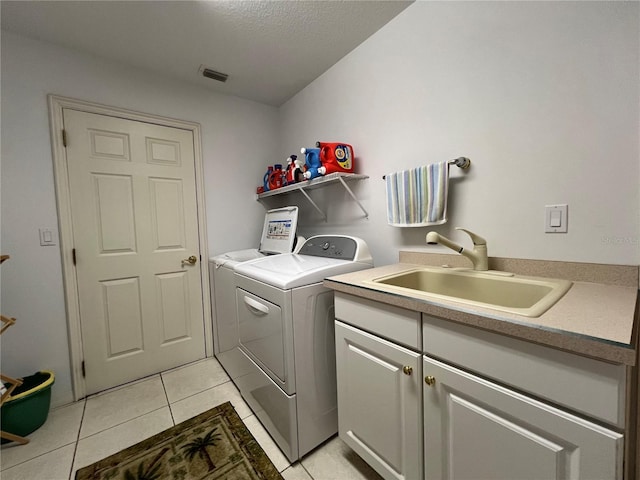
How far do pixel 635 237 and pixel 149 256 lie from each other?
283 centimetres

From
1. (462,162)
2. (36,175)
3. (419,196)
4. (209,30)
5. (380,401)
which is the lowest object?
(380,401)

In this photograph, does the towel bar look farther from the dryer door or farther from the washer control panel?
the dryer door

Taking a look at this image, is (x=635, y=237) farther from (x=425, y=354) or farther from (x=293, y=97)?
(x=293, y=97)

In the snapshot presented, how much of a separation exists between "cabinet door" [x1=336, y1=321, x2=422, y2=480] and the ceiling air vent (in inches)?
87.1

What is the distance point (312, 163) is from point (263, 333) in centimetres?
122

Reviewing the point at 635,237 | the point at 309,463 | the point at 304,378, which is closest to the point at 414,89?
the point at 635,237

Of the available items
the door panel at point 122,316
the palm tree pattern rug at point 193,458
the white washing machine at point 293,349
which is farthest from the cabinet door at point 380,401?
the door panel at point 122,316

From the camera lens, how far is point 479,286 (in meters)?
1.20

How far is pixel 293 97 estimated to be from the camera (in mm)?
2561

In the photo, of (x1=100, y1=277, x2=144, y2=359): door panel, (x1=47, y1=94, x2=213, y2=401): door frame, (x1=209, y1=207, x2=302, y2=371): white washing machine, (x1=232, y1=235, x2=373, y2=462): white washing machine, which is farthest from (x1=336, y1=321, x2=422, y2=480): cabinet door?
(x1=47, y1=94, x2=213, y2=401): door frame

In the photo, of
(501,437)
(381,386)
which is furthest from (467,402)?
(381,386)

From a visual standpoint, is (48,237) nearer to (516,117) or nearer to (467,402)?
(467,402)

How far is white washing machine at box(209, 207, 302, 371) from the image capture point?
1.89 m

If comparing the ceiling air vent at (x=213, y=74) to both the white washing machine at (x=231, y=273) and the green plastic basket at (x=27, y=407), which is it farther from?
the green plastic basket at (x=27, y=407)
